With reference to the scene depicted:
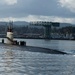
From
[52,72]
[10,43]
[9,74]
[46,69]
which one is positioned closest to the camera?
[9,74]

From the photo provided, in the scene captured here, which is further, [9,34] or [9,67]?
[9,34]

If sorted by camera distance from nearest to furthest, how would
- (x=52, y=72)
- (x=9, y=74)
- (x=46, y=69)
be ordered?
(x=9, y=74) → (x=52, y=72) → (x=46, y=69)

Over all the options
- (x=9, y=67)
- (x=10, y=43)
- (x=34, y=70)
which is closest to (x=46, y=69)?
(x=34, y=70)

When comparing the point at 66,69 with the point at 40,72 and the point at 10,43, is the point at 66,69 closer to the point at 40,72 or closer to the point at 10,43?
the point at 40,72

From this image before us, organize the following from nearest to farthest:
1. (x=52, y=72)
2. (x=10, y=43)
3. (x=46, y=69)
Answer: (x=52, y=72) → (x=46, y=69) → (x=10, y=43)

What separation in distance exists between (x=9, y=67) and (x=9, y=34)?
55848mm

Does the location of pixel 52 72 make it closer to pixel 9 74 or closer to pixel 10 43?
pixel 9 74

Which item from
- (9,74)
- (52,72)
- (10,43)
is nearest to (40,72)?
(52,72)

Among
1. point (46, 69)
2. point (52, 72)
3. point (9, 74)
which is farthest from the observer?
point (46, 69)

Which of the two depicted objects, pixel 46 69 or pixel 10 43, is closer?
pixel 46 69

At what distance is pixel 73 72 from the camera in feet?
135

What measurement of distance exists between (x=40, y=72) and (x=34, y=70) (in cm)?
171

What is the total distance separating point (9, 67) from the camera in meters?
44.4

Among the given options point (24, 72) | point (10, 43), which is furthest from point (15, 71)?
point (10, 43)
